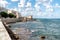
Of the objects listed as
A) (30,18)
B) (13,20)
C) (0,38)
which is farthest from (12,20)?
(0,38)

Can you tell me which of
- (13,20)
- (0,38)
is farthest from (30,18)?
(0,38)

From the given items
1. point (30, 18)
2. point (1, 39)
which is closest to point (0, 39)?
point (1, 39)

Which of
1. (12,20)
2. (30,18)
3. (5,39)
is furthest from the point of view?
(30,18)

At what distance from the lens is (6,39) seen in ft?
20.0

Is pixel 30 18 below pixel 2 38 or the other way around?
below

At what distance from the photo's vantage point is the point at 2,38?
6.34 metres

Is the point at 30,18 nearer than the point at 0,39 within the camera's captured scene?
No

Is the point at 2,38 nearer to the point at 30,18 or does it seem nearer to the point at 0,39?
the point at 0,39

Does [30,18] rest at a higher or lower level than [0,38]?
lower

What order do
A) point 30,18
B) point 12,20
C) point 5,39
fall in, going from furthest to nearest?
point 30,18 < point 12,20 < point 5,39

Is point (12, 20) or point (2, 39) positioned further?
point (12, 20)

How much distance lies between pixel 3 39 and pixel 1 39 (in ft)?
0.34

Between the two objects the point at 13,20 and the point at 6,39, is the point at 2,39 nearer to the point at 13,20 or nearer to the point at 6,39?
the point at 6,39

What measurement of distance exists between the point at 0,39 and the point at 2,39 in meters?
0.08
